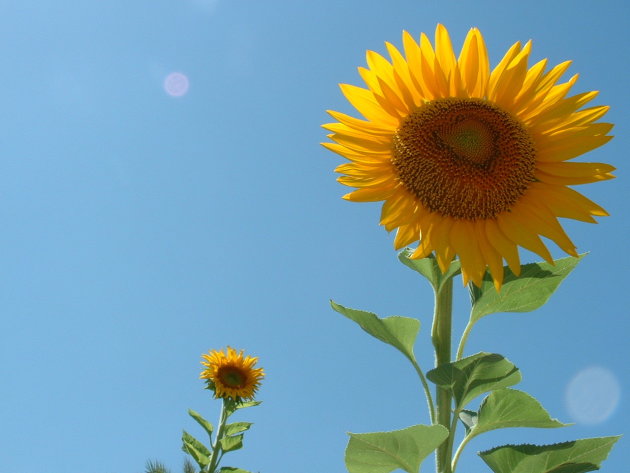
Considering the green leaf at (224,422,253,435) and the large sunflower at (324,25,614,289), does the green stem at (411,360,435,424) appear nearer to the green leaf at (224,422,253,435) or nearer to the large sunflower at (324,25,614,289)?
the large sunflower at (324,25,614,289)

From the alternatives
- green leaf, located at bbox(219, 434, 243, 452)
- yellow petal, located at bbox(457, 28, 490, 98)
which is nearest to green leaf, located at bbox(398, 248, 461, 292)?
yellow petal, located at bbox(457, 28, 490, 98)

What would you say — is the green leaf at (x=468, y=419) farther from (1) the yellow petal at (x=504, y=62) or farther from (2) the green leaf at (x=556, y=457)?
(1) the yellow petal at (x=504, y=62)

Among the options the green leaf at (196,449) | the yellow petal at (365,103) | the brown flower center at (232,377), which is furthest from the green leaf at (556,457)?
the brown flower center at (232,377)

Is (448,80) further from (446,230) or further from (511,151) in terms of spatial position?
(446,230)

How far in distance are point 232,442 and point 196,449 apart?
466mm

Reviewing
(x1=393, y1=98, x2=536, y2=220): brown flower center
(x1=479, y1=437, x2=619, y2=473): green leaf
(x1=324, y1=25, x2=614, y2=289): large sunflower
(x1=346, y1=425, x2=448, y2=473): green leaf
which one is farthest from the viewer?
(x1=393, y1=98, x2=536, y2=220): brown flower center

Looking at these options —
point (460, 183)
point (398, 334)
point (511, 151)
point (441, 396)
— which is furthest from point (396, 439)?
point (511, 151)

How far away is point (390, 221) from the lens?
2.60 m

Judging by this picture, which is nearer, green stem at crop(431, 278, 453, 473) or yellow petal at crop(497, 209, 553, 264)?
green stem at crop(431, 278, 453, 473)

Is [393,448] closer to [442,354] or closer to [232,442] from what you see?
[442,354]

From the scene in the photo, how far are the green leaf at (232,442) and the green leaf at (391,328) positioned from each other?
5924 millimetres

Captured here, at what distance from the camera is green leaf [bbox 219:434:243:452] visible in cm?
791

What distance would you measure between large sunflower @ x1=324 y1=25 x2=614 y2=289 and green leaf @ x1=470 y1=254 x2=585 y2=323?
0.18ft

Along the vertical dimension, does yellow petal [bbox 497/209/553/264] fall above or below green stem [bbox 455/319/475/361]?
above
